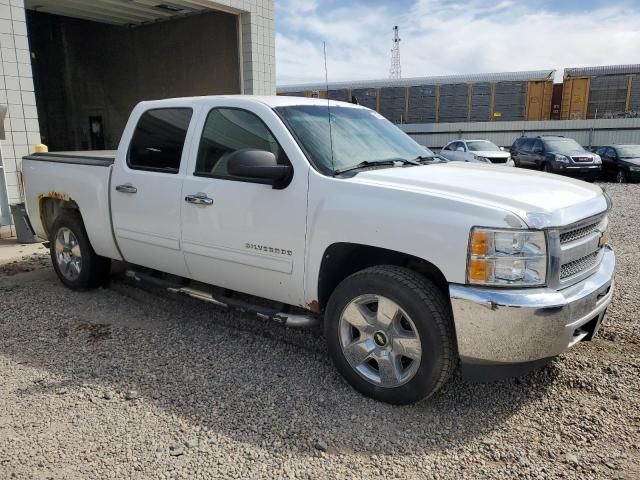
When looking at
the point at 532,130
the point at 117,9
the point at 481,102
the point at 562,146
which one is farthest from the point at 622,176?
the point at 117,9

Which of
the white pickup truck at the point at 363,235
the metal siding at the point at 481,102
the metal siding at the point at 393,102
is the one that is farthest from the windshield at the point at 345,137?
the metal siding at the point at 393,102

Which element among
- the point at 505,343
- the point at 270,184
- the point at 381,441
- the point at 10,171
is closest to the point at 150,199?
the point at 270,184

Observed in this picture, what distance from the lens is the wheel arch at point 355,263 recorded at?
3.25 m

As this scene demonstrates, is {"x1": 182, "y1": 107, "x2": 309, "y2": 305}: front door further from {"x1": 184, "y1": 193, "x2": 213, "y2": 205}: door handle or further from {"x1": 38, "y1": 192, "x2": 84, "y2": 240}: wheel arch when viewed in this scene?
{"x1": 38, "y1": 192, "x2": 84, "y2": 240}: wheel arch

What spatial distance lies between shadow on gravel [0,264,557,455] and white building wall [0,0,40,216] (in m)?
4.33

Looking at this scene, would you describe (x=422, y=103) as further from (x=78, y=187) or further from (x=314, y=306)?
(x=314, y=306)

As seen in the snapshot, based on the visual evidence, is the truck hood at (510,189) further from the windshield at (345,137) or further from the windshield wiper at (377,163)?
the windshield at (345,137)

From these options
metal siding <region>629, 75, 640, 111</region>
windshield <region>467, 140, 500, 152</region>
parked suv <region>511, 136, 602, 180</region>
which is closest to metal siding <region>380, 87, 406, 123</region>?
windshield <region>467, 140, 500, 152</region>

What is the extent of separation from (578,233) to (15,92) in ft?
28.5

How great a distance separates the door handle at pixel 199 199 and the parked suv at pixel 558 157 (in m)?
16.6

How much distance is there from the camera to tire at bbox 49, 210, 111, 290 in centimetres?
527

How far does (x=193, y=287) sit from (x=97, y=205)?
4.51ft

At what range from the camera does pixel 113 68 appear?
2028 centimetres

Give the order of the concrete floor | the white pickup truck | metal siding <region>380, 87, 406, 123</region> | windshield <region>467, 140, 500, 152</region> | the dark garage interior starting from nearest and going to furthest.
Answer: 1. the white pickup truck
2. the concrete floor
3. the dark garage interior
4. windshield <region>467, 140, 500, 152</region>
5. metal siding <region>380, 87, 406, 123</region>
